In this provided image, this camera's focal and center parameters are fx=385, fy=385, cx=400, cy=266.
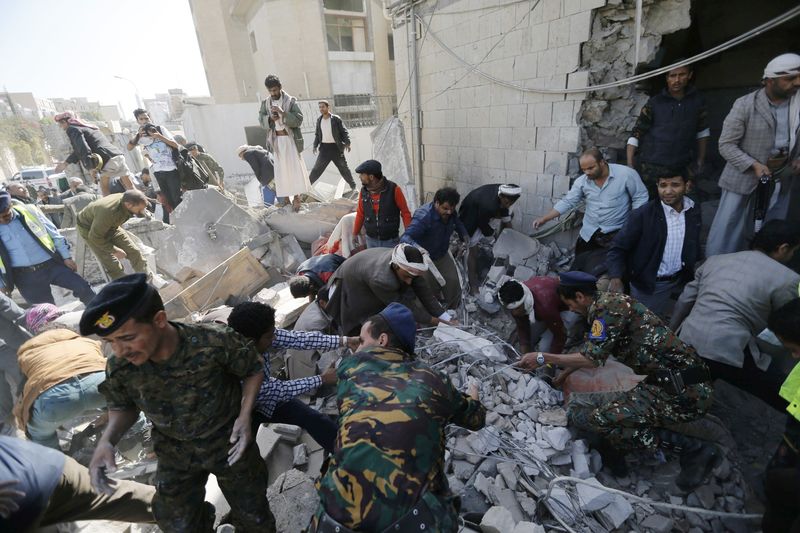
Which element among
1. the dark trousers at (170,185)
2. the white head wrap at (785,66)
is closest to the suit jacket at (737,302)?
the white head wrap at (785,66)

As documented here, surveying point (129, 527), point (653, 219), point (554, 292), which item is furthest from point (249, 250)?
point (653, 219)

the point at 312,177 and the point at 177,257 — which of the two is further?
the point at 312,177

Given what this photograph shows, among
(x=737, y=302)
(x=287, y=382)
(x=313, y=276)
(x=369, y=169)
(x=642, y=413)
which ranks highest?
(x=369, y=169)

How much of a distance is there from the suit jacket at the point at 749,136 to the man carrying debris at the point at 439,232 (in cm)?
237

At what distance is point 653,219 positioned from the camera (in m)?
3.13

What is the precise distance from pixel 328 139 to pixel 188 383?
19.0ft

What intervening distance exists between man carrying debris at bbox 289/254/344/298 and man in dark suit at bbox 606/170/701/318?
2711 millimetres

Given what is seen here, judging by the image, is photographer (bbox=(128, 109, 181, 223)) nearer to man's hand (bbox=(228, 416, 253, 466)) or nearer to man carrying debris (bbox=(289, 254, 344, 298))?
man carrying debris (bbox=(289, 254, 344, 298))

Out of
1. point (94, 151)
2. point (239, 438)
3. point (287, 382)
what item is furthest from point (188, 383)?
point (94, 151)

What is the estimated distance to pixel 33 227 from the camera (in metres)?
4.20

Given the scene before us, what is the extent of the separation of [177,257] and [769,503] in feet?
23.2

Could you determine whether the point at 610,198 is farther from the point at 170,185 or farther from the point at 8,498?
the point at 170,185

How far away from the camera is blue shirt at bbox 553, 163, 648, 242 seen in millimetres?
3824

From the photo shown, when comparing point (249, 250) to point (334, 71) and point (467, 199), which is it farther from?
point (334, 71)
